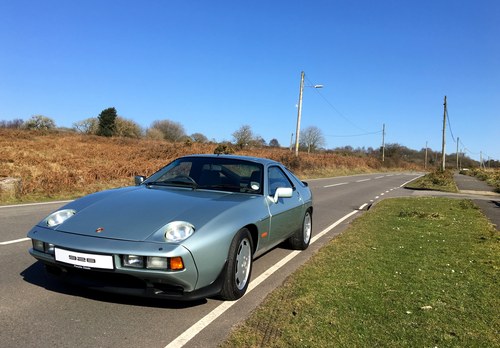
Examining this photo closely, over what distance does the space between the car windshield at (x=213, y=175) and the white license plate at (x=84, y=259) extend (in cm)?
183

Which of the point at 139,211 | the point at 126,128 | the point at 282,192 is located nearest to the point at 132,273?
the point at 139,211

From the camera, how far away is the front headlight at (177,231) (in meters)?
3.61

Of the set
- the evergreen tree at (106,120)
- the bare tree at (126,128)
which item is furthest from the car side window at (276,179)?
the bare tree at (126,128)

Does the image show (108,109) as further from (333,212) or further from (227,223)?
(227,223)

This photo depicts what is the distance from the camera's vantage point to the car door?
5309 mm

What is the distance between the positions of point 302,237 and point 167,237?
11.7 feet

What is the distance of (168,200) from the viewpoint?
4406mm

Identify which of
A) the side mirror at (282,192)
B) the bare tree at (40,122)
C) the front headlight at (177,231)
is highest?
the bare tree at (40,122)

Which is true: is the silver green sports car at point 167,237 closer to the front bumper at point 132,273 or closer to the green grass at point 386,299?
the front bumper at point 132,273

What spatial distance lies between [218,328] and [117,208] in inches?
62.3

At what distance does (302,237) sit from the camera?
6.78 meters

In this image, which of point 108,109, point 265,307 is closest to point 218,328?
point 265,307

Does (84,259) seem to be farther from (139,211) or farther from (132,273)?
(139,211)

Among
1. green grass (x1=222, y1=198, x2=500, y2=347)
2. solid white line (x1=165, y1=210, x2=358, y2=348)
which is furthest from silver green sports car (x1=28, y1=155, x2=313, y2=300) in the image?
green grass (x1=222, y1=198, x2=500, y2=347)
